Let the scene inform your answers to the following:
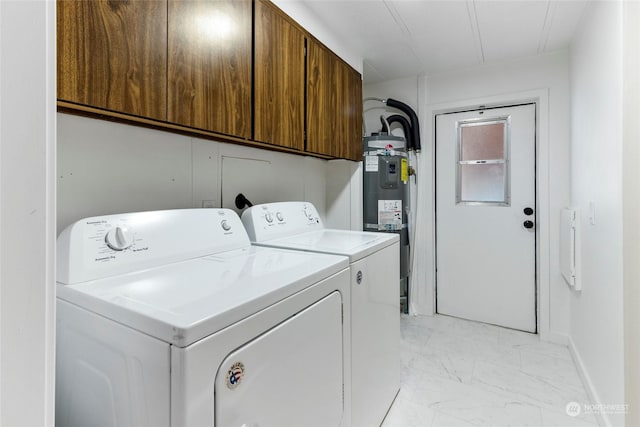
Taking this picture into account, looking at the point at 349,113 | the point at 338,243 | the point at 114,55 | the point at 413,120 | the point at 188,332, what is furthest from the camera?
the point at 413,120

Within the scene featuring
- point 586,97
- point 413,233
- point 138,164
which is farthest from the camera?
point 413,233

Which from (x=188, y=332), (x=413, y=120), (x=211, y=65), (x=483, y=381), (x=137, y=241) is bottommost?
(x=483, y=381)

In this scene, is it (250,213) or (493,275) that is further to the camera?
(493,275)

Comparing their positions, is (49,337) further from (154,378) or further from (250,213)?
(250,213)

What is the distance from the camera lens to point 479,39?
90.5 inches

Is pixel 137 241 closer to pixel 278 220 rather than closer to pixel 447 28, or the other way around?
pixel 278 220

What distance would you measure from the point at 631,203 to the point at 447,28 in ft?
4.98

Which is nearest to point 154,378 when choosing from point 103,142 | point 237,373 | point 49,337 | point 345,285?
point 237,373

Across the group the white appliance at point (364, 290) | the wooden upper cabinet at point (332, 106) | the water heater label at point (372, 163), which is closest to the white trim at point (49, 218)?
the white appliance at point (364, 290)

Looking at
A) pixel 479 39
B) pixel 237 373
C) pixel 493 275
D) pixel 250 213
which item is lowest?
pixel 493 275

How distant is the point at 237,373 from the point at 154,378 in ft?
0.57

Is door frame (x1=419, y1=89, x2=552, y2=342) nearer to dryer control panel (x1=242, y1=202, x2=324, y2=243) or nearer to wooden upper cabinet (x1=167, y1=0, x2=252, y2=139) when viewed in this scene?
dryer control panel (x1=242, y1=202, x2=324, y2=243)

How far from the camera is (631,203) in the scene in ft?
4.21

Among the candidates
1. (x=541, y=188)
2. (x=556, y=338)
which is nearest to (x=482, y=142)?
(x=541, y=188)
